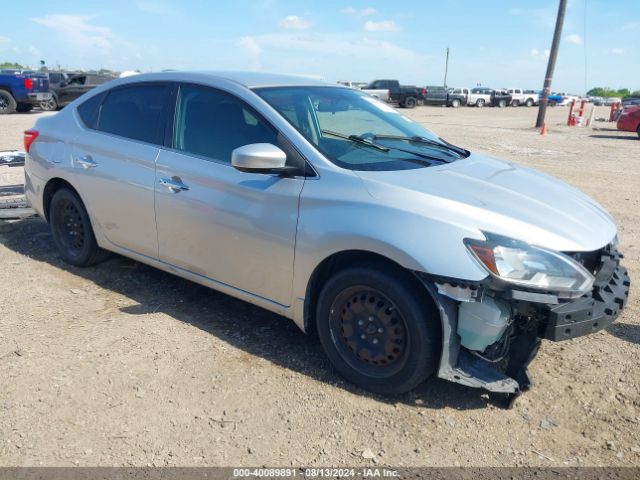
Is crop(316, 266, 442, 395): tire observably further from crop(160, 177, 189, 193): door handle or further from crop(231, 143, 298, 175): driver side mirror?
crop(160, 177, 189, 193): door handle

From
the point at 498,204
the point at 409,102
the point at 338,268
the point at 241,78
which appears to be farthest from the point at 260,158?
the point at 409,102

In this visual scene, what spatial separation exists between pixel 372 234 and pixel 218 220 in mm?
1169

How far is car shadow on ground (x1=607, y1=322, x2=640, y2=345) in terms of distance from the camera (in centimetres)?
384

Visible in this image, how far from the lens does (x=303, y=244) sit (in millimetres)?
3207

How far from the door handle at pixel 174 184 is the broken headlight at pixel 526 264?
2.01 meters

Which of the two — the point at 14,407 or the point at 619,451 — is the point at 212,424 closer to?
the point at 14,407

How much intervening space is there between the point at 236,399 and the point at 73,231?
267 cm

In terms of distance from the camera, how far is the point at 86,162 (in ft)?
14.8

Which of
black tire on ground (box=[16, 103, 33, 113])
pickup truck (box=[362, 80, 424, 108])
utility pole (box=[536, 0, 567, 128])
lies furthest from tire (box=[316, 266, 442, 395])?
pickup truck (box=[362, 80, 424, 108])

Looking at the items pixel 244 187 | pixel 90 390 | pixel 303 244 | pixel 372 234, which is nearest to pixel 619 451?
pixel 372 234

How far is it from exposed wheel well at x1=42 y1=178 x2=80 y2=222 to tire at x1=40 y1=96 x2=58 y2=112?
19603 mm

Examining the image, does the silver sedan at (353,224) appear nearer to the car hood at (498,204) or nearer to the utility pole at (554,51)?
the car hood at (498,204)

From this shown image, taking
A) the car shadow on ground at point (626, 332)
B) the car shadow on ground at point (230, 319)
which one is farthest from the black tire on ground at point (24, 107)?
the car shadow on ground at point (626, 332)

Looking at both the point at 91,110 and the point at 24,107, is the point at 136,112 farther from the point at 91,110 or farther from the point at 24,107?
the point at 24,107
